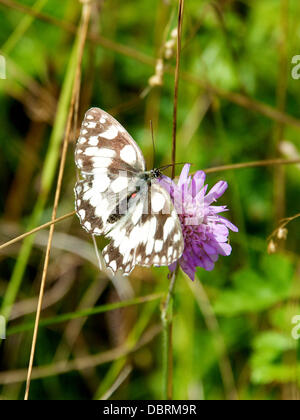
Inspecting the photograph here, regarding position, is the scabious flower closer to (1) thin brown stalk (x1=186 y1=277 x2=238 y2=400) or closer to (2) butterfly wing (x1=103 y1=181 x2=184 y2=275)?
(2) butterfly wing (x1=103 y1=181 x2=184 y2=275)

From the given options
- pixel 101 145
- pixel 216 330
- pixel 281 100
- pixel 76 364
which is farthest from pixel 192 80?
pixel 76 364

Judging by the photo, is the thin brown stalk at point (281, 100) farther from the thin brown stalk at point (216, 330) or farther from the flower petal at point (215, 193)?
the flower petal at point (215, 193)

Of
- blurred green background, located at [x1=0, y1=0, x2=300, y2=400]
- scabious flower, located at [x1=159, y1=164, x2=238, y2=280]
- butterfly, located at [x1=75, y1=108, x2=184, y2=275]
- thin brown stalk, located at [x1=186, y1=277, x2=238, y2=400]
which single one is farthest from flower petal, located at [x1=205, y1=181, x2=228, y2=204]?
thin brown stalk, located at [x1=186, y1=277, x2=238, y2=400]

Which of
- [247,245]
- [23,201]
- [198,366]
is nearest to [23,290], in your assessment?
[23,201]

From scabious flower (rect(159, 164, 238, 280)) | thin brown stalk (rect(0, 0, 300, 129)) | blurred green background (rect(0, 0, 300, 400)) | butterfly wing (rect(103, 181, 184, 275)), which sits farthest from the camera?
blurred green background (rect(0, 0, 300, 400))

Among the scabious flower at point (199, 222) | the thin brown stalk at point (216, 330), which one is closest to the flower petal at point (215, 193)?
the scabious flower at point (199, 222)

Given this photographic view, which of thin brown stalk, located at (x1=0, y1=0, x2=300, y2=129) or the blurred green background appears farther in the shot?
the blurred green background
